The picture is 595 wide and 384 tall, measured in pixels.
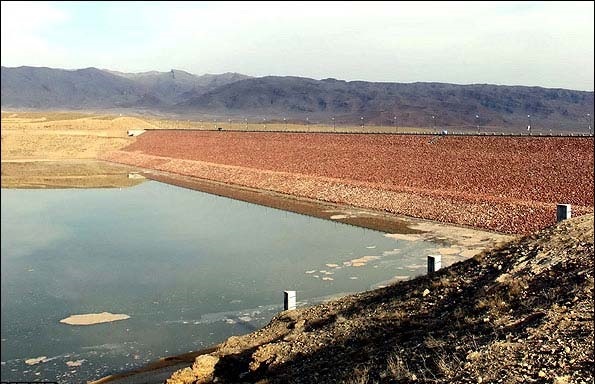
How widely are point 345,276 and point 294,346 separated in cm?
1059

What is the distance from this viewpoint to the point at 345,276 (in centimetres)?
2059

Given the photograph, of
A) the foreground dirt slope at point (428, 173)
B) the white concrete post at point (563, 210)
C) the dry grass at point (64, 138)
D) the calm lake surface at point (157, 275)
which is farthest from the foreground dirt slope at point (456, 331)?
the dry grass at point (64, 138)

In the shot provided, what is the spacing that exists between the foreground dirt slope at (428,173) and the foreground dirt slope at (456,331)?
1635cm

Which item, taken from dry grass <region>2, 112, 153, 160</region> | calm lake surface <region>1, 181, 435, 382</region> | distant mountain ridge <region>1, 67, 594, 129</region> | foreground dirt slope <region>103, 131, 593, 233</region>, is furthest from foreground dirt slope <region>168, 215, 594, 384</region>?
distant mountain ridge <region>1, 67, 594, 129</region>

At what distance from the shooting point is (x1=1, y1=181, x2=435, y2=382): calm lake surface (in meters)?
14.4

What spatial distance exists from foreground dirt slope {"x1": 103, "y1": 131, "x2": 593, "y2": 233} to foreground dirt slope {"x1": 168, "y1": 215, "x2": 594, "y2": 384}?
16.4 meters

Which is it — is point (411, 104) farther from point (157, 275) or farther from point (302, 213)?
point (157, 275)

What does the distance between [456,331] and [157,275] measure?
46.6 feet

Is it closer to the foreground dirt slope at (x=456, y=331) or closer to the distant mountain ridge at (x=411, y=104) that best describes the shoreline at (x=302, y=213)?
the foreground dirt slope at (x=456, y=331)

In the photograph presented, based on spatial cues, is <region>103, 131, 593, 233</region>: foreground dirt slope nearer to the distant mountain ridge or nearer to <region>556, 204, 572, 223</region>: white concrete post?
<region>556, 204, 572, 223</region>: white concrete post

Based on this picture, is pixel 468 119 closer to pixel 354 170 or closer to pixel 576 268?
pixel 354 170

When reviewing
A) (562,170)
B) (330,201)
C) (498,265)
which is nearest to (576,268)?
(498,265)

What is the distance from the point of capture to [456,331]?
839cm

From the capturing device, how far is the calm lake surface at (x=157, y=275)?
14383 mm
